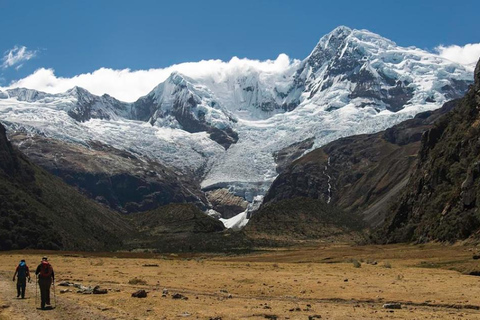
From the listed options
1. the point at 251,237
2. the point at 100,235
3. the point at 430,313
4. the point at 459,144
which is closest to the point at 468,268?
the point at 430,313

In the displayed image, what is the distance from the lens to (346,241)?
169 meters

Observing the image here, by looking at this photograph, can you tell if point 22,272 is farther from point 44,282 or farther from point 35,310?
point 35,310

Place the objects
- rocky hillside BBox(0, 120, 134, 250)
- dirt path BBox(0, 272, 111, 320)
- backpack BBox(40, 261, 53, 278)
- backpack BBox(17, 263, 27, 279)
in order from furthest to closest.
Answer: rocky hillside BBox(0, 120, 134, 250) → backpack BBox(17, 263, 27, 279) → backpack BBox(40, 261, 53, 278) → dirt path BBox(0, 272, 111, 320)

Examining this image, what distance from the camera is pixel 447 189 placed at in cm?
11388

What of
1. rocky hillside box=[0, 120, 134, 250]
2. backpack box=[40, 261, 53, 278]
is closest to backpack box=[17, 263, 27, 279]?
backpack box=[40, 261, 53, 278]

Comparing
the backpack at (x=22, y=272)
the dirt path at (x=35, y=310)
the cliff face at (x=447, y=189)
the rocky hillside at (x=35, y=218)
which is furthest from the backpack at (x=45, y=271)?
the rocky hillside at (x=35, y=218)

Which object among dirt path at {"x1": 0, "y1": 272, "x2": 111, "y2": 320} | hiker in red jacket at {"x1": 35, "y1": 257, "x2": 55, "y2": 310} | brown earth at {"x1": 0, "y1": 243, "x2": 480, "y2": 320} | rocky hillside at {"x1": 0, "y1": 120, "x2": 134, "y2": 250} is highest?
rocky hillside at {"x1": 0, "y1": 120, "x2": 134, "y2": 250}

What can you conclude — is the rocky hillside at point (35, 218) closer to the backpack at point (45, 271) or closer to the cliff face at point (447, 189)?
the cliff face at point (447, 189)

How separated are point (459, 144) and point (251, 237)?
77040 mm

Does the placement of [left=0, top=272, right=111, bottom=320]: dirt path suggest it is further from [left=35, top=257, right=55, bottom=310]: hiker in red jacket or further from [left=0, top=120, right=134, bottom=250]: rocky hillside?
[left=0, top=120, right=134, bottom=250]: rocky hillside

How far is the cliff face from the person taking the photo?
93.1m

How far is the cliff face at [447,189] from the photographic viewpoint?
9306 centimetres

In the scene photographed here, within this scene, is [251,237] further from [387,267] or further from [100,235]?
[387,267]

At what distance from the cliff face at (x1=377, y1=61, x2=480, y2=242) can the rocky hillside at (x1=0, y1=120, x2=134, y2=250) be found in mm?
83066
